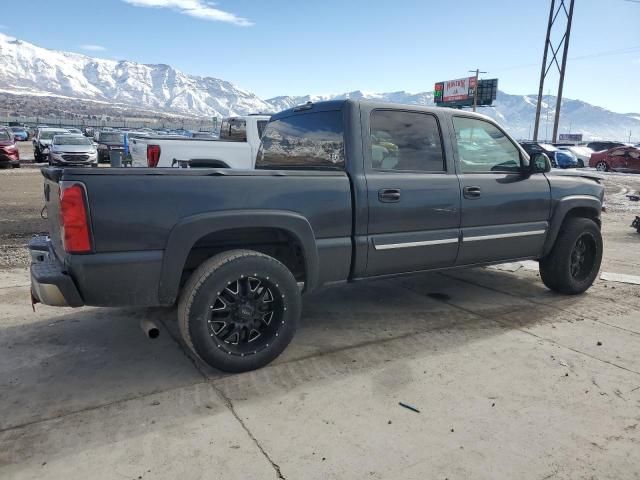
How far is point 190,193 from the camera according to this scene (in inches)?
123

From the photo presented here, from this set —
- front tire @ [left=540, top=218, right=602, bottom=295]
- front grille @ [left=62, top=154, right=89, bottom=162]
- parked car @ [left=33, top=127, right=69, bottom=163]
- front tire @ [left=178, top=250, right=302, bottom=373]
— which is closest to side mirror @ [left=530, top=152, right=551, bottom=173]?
front tire @ [left=540, top=218, right=602, bottom=295]

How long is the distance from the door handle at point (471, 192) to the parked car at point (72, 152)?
734 inches

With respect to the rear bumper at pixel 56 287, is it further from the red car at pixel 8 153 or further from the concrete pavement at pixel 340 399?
the red car at pixel 8 153

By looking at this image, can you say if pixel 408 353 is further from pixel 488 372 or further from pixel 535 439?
pixel 535 439

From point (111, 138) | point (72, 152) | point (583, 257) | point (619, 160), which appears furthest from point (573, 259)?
point (111, 138)

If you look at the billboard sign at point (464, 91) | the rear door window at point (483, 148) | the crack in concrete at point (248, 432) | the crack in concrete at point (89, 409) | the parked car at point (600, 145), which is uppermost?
the billboard sign at point (464, 91)

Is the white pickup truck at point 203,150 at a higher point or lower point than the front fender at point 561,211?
higher

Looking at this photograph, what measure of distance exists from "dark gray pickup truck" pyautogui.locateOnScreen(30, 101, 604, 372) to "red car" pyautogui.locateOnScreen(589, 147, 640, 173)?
24648 millimetres

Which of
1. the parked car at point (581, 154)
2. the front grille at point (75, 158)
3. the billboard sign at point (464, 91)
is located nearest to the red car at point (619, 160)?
the parked car at point (581, 154)

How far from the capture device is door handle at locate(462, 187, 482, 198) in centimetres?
433

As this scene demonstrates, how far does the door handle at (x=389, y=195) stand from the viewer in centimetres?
386

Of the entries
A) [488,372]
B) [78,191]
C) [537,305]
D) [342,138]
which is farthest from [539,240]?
[78,191]

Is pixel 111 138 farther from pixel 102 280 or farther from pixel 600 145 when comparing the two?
pixel 600 145

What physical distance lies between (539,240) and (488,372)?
1974 mm
